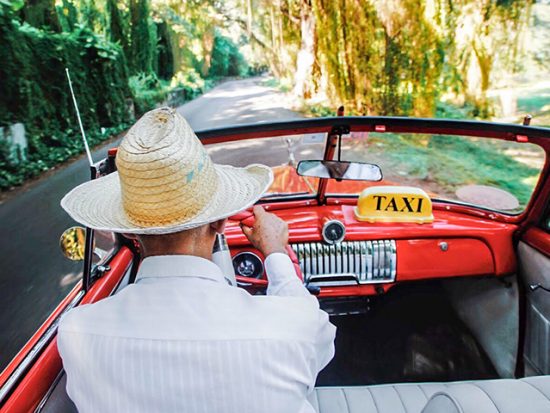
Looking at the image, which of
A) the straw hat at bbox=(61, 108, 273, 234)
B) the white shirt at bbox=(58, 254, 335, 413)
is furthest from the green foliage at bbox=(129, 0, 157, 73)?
the white shirt at bbox=(58, 254, 335, 413)

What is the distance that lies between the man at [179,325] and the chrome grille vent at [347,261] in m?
1.19

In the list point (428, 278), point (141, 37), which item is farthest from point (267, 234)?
point (141, 37)

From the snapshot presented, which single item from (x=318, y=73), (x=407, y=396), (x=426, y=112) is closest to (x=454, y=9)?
(x=426, y=112)

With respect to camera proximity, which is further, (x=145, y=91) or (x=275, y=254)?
→ (x=145, y=91)

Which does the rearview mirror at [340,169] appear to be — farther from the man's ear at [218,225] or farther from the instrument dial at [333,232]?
the man's ear at [218,225]

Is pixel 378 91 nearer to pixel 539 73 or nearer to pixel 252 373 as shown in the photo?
pixel 539 73

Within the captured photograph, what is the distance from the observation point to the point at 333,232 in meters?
2.30

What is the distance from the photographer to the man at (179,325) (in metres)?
0.91

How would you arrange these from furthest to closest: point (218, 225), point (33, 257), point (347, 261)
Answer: point (33, 257) → point (347, 261) → point (218, 225)

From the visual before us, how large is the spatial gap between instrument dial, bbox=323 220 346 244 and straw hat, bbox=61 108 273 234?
3.55 ft

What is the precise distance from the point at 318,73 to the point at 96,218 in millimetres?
12175

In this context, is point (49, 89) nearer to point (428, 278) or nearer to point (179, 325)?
point (428, 278)

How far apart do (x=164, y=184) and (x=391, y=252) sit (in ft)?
5.59

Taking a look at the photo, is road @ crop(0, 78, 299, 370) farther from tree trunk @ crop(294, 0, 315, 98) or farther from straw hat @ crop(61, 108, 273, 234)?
tree trunk @ crop(294, 0, 315, 98)
